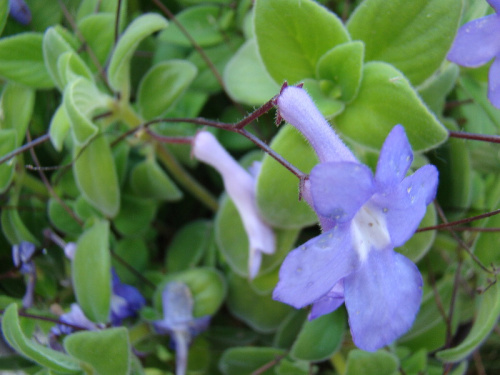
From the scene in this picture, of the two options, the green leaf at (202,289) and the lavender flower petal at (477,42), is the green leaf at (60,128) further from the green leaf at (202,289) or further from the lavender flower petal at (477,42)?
the lavender flower petal at (477,42)

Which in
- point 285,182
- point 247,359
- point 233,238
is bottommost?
point 247,359

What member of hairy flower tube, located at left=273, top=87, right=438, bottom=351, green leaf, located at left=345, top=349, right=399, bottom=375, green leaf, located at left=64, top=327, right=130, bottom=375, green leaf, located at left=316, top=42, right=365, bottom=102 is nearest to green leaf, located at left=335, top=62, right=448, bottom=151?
green leaf, located at left=316, top=42, right=365, bottom=102

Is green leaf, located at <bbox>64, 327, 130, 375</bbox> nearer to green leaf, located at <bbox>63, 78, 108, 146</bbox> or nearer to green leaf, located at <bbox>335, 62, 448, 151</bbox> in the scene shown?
green leaf, located at <bbox>63, 78, 108, 146</bbox>

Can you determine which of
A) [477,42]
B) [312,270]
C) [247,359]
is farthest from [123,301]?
[477,42]

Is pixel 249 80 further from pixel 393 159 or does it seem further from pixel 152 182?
pixel 393 159

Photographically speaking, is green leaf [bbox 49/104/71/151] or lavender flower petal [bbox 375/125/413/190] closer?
lavender flower petal [bbox 375/125/413/190]

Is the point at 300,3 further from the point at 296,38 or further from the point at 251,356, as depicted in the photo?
the point at 251,356
